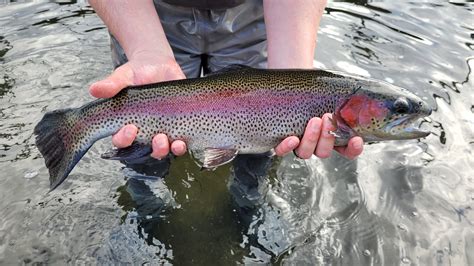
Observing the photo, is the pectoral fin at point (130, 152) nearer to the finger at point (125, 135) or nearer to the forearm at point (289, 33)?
the finger at point (125, 135)

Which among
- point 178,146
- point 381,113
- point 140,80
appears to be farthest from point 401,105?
point 140,80

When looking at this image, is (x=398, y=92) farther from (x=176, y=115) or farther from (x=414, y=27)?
(x=414, y=27)

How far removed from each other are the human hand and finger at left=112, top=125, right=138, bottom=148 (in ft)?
2.26

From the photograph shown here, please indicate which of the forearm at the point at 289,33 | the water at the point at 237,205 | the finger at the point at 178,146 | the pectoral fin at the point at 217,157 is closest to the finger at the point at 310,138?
the pectoral fin at the point at 217,157

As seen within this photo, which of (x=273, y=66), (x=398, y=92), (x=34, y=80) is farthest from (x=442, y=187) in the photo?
(x=34, y=80)

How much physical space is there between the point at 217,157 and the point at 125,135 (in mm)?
441

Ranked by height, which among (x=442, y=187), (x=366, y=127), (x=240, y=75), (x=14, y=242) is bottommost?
(x=442, y=187)

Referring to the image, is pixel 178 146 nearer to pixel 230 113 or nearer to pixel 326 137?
pixel 230 113

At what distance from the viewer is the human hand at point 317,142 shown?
2.35 metres

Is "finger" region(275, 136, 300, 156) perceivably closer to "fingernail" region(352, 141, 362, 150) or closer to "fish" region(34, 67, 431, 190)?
"fish" region(34, 67, 431, 190)

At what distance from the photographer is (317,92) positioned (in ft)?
8.01

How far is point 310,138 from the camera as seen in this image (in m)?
2.37

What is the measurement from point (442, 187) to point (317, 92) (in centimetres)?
167

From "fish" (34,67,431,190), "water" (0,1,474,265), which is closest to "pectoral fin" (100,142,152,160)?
"fish" (34,67,431,190)
